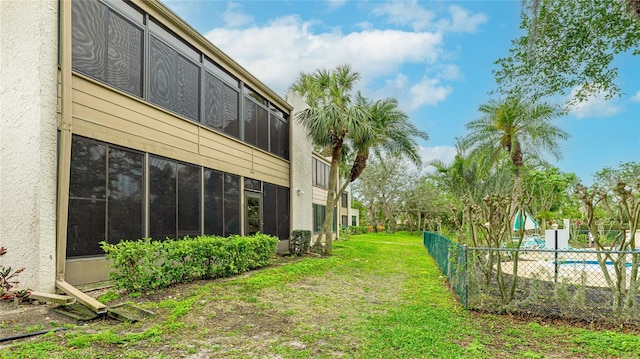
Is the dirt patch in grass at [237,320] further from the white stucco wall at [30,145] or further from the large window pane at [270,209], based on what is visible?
the large window pane at [270,209]

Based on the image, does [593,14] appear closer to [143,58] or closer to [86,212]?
[143,58]

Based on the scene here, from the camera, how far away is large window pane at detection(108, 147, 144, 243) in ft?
22.5

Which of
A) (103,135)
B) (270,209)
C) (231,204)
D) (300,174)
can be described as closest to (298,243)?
(270,209)

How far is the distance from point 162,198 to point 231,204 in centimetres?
291

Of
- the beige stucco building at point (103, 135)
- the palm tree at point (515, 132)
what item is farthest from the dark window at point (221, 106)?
the palm tree at point (515, 132)

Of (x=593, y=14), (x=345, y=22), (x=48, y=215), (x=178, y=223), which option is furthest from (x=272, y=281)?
(x=345, y=22)

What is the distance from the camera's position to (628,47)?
22.9ft

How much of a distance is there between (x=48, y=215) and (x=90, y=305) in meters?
1.75

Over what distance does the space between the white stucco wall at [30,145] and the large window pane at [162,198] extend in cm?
207

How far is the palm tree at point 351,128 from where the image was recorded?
12.6 meters

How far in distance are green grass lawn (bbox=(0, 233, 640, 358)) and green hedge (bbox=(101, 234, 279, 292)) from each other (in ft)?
1.01

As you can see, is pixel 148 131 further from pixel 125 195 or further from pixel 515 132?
pixel 515 132

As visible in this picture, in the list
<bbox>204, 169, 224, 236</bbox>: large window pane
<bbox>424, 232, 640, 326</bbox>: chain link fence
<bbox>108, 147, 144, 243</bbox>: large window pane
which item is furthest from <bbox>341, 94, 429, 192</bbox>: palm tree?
<bbox>424, 232, 640, 326</bbox>: chain link fence

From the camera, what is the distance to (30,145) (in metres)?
5.74
